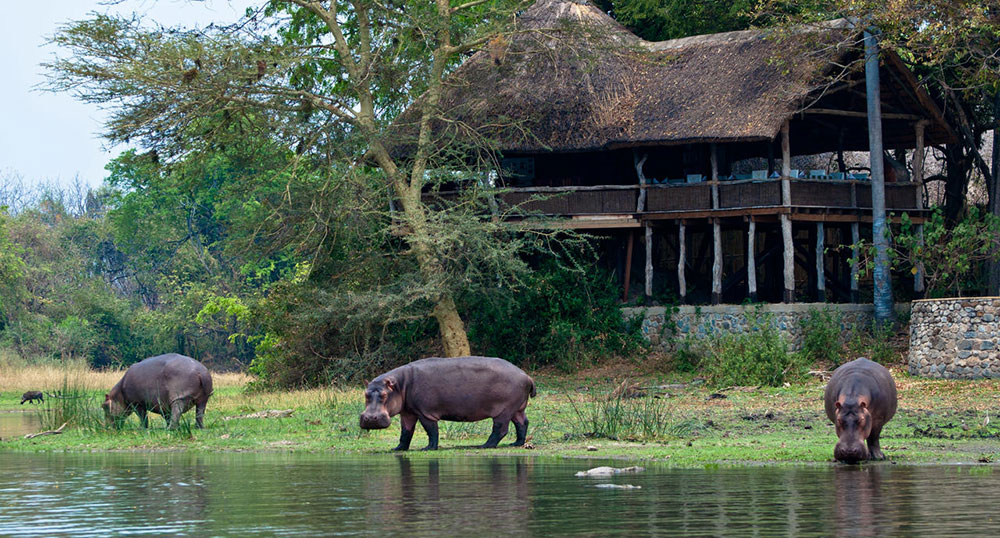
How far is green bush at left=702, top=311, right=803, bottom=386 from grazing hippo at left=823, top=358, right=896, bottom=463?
1254 cm

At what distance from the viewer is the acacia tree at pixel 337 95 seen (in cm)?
2838

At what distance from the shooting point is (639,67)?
3434 centimetres

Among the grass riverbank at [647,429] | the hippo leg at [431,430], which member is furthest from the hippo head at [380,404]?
the grass riverbank at [647,429]

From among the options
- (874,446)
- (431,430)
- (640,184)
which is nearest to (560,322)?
(640,184)

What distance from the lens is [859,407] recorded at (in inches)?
479

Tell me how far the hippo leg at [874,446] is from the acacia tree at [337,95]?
16.2 m

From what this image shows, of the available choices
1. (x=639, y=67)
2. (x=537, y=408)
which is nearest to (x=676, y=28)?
(x=639, y=67)

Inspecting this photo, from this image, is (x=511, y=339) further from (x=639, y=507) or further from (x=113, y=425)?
(x=639, y=507)

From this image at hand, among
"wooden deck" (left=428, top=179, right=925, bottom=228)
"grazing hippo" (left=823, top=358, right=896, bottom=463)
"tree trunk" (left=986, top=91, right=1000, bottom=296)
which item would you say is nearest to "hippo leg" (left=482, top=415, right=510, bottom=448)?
"grazing hippo" (left=823, top=358, right=896, bottom=463)

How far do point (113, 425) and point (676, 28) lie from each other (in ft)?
80.4

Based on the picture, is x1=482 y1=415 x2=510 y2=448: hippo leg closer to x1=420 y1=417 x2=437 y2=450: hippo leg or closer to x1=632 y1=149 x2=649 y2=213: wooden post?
x1=420 y1=417 x2=437 y2=450: hippo leg

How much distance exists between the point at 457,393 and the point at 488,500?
5.18 meters

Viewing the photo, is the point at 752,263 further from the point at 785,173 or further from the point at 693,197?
the point at 785,173

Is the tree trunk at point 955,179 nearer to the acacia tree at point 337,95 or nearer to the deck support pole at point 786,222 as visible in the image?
the deck support pole at point 786,222
